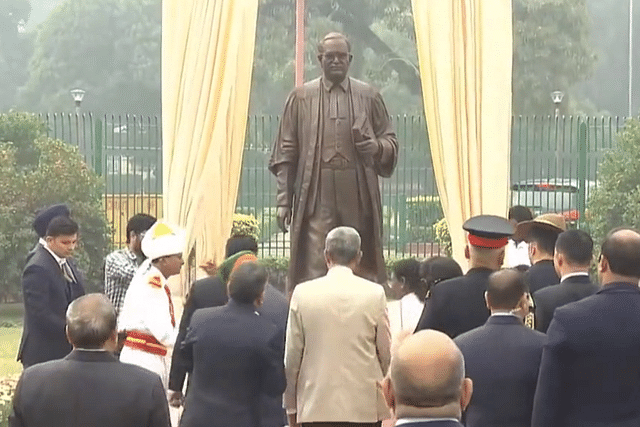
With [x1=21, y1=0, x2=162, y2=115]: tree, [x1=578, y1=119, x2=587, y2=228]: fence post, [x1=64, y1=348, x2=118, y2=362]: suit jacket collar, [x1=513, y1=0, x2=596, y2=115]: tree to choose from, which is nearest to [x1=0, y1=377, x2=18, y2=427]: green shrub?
[x1=64, y1=348, x2=118, y2=362]: suit jacket collar

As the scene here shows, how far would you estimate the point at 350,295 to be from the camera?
5.75 m

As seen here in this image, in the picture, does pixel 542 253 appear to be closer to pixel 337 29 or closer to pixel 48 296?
pixel 48 296

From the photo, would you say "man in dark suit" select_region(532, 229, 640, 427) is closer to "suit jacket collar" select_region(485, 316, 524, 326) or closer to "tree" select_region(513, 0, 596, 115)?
"suit jacket collar" select_region(485, 316, 524, 326)

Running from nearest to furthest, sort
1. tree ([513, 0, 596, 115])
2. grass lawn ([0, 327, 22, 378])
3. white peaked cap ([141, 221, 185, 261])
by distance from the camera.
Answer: white peaked cap ([141, 221, 185, 261])
grass lawn ([0, 327, 22, 378])
tree ([513, 0, 596, 115])

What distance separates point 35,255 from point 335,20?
91.1 ft

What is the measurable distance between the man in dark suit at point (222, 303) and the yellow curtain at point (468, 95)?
3620mm

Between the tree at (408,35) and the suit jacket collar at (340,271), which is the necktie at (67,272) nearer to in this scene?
the suit jacket collar at (340,271)

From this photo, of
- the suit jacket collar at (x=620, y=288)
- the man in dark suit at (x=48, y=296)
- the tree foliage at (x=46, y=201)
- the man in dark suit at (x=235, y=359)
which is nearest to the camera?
the suit jacket collar at (x=620, y=288)

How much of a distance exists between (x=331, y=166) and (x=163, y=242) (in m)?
2.04

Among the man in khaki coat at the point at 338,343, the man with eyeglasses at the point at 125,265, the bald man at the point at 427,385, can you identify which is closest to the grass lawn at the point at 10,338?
the man with eyeglasses at the point at 125,265

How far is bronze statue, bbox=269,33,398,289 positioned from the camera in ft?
27.0

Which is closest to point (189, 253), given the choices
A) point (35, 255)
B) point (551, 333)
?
point (35, 255)

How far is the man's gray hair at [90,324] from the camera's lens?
12.9ft

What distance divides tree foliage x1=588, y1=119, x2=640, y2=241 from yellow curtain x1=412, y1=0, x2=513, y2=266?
507 cm
